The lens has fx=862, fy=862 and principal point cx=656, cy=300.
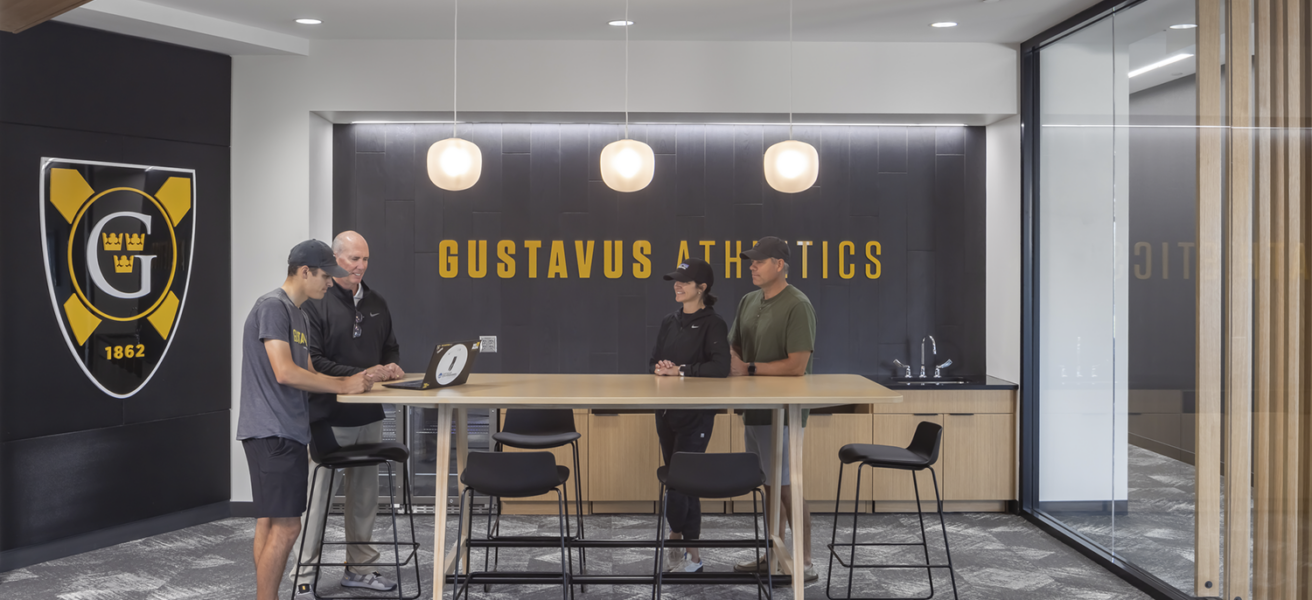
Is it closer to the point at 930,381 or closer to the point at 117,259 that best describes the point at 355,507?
the point at 117,259

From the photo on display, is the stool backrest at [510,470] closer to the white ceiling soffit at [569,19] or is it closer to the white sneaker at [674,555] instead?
the white sneaker at [674,555]

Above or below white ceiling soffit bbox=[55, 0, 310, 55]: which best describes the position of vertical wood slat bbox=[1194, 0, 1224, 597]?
below

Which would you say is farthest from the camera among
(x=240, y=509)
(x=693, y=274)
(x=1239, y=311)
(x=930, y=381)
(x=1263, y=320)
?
(x=930, y=381)

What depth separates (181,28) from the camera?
15.5ft

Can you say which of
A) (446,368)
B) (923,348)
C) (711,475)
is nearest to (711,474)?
(711,475)

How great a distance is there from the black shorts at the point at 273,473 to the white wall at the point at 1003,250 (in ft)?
13.7

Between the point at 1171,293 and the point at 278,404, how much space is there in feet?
12.4

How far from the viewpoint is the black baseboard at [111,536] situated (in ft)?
14.3

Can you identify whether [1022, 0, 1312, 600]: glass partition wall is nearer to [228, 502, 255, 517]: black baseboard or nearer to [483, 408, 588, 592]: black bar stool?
[483, 408, 588, 592]: black bar stool

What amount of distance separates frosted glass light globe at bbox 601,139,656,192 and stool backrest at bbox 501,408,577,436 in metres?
1.33

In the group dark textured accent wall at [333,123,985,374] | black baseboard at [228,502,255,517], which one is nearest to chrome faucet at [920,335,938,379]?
dark textured accent wall at [333,123,985,374]

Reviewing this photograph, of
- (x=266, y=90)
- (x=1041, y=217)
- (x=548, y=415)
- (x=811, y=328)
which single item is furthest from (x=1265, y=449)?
(x=266, y=90)

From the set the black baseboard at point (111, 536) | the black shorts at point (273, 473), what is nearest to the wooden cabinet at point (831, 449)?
the black shorts at point (273, 473)

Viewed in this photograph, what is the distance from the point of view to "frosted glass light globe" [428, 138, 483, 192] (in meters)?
3.79
